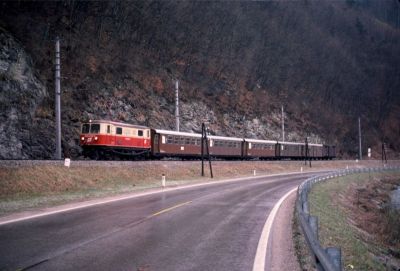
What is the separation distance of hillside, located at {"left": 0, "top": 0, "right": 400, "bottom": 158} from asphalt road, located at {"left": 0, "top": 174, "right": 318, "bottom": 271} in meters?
19.3

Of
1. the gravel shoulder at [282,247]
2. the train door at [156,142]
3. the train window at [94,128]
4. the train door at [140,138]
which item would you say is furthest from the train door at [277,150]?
the gravel shoulder at [282,247]

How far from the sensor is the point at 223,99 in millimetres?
68000

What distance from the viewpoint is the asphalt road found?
7.19 m

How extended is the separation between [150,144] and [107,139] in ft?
20.2

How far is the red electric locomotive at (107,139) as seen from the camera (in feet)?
97.9

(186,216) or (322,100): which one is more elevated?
(322,100)

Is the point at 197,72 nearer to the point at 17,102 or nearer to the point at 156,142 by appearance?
the point at 156,142

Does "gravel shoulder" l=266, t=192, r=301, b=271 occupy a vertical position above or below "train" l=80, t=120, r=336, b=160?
below

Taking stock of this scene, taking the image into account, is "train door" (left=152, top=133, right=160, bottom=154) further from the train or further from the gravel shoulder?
the gravel shoulder

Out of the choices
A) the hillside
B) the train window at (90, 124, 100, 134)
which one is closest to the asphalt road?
the train window at (90, 124, 100, 134)

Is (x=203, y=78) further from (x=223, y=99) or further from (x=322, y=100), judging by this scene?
(x=322, y=100)

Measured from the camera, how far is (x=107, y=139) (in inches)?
1177

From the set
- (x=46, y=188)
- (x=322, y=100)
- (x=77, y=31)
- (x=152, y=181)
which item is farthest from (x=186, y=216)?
(x=322, y=100)

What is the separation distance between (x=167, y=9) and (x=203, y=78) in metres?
16.0
